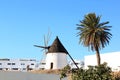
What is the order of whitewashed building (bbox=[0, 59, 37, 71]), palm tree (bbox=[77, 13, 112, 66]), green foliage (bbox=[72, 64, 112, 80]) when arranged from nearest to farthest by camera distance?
1. green foliage (bbox=[72, 64, 112, 80])
2. palm tree (bbox=[77, 13, 112, 66])
3. whitewashed building (bbox=[0, 59, 37, 71])

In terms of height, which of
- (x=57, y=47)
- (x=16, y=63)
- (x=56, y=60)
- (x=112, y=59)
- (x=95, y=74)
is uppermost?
(x=16, y=63)

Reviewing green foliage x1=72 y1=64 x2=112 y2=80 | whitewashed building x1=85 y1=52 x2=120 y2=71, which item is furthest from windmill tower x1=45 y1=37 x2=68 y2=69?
green foliage x1=72 y1=64 x2=112 y2=80

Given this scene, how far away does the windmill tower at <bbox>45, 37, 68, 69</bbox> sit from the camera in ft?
227

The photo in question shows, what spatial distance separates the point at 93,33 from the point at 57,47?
32.7 ft

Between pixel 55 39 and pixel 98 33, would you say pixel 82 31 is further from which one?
pixel 55 39

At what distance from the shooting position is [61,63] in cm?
6962

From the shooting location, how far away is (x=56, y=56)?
6925 cm

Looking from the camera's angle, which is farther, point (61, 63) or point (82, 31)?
point (61, 63)

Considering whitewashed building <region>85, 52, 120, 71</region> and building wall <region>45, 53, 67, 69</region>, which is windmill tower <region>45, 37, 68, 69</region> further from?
whitewashed building <region>85, 52, 120, 71</region>

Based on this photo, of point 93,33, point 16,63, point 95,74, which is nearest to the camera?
point 95,74

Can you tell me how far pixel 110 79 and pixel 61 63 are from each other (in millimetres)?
30232

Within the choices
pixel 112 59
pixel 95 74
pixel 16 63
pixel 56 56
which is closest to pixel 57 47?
pixel 56 56

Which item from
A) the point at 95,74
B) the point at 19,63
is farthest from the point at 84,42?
the point at 19,63

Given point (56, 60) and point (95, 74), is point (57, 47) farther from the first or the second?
point (95, 74)
